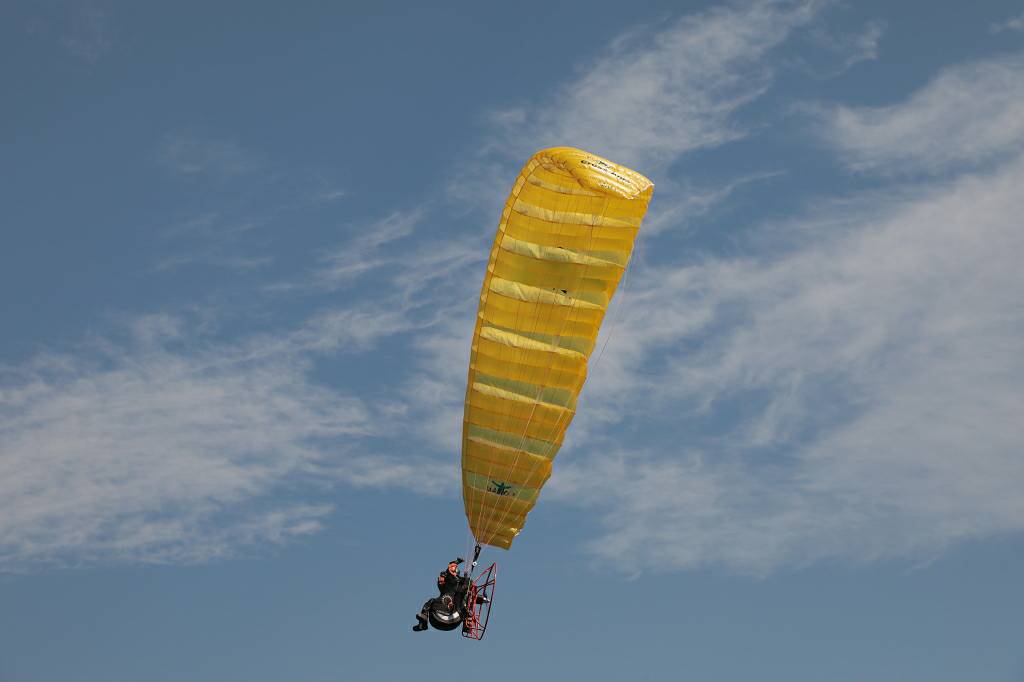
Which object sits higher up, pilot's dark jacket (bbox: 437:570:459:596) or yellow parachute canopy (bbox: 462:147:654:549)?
yellow parachute canopy (bbox: 462:147:654:549)

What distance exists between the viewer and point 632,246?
55.0 m

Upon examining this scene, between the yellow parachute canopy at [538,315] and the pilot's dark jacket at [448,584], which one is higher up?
the yellow parachute canopy at [538,315]

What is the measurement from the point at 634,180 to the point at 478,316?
5.83 metres

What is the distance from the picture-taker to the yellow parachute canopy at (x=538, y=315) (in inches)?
2128

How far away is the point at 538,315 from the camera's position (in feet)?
180

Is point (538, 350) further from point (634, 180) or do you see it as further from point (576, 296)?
point (634, 180)

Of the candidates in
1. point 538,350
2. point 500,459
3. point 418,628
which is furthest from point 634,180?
point 418,628

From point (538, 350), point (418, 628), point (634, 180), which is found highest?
point (634, 180)

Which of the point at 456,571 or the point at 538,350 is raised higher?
the point at 538,350

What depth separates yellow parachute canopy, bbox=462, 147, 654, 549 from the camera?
54.1m

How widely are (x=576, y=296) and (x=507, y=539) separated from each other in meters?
7.46

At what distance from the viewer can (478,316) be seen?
54719 mm

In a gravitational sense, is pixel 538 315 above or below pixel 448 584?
above

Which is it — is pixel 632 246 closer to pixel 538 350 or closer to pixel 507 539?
pixel 538 350
